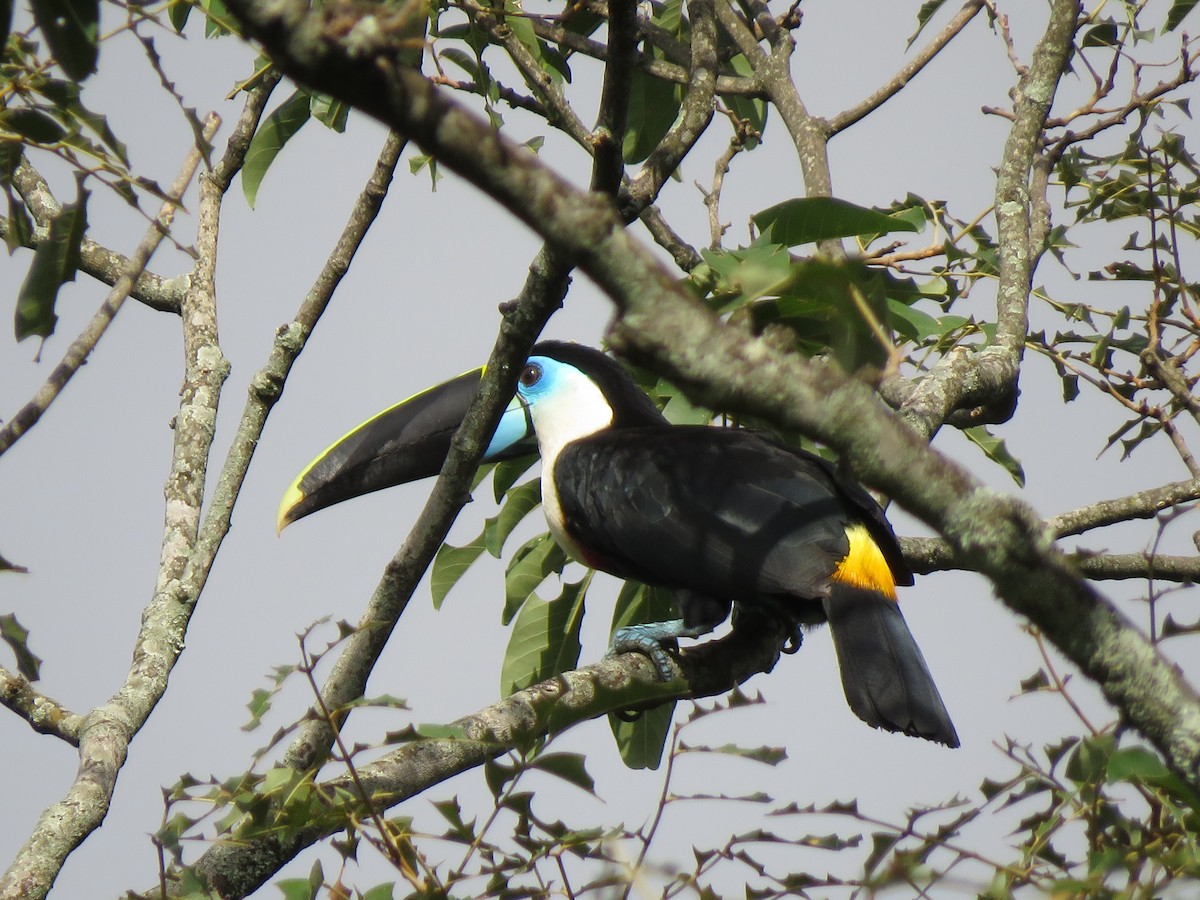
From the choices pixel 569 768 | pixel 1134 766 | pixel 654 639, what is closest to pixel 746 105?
pixel 654 639

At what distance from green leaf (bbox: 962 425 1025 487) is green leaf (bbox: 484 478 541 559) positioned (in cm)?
128

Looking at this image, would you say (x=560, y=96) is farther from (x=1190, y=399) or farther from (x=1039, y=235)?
(x=1190, y=399)

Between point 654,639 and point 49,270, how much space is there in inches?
74.7

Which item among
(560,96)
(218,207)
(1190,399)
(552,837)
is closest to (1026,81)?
(1190,399)

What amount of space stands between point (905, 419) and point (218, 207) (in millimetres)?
2152

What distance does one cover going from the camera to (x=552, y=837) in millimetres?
1766

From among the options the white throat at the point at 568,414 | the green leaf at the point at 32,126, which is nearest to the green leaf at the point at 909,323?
the white throat at the point at 568,414

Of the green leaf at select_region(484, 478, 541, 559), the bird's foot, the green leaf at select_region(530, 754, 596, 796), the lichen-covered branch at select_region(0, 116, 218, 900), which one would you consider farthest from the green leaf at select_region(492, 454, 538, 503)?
the green leaf at select_region(530, 754, 596, 796)

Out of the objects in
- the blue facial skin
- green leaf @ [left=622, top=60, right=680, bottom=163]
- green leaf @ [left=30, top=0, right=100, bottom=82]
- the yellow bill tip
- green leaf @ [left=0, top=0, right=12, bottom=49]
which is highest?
green leaf @ [left=622, top=60, right=680, bottom=163]

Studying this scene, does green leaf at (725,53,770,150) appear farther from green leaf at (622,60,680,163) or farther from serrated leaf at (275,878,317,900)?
serrated leaf at (275,878,317,900)

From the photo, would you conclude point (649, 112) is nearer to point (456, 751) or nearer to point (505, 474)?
point (505, 474)

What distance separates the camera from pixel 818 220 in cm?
267

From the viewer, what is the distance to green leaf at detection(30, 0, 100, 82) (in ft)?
4.05

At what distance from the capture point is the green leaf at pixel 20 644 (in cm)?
230
